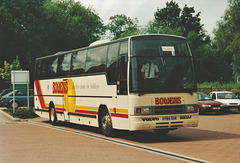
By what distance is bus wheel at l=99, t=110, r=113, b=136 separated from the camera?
13.6 meters

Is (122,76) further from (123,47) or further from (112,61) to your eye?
(112,61)

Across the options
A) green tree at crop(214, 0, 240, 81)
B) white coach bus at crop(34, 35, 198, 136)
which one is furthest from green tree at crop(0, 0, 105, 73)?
white coach bus at crop(34, 35, 198, 136)

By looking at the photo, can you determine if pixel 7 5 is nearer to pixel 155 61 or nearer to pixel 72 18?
pixel 72 18

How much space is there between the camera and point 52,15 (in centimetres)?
6094

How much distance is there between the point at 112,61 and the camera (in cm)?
1367

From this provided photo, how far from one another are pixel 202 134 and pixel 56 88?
25.2 feet

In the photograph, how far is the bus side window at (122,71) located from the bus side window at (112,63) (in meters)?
0.35

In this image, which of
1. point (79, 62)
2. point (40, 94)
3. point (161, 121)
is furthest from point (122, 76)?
point (40, 94)

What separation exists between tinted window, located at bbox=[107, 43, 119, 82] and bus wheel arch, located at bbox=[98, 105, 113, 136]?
3.94 ft

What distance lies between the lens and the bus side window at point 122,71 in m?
12.6

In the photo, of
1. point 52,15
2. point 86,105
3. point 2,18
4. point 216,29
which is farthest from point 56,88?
point 52,15

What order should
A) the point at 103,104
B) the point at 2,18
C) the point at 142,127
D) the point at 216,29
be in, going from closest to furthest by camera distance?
the point at 142,127 < the point at 103,104 < the point at 2,18 < the point at 216,29

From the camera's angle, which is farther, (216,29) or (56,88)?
(216,29)

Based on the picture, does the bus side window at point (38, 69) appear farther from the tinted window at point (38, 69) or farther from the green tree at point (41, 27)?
the green tree at point (41, 27)
